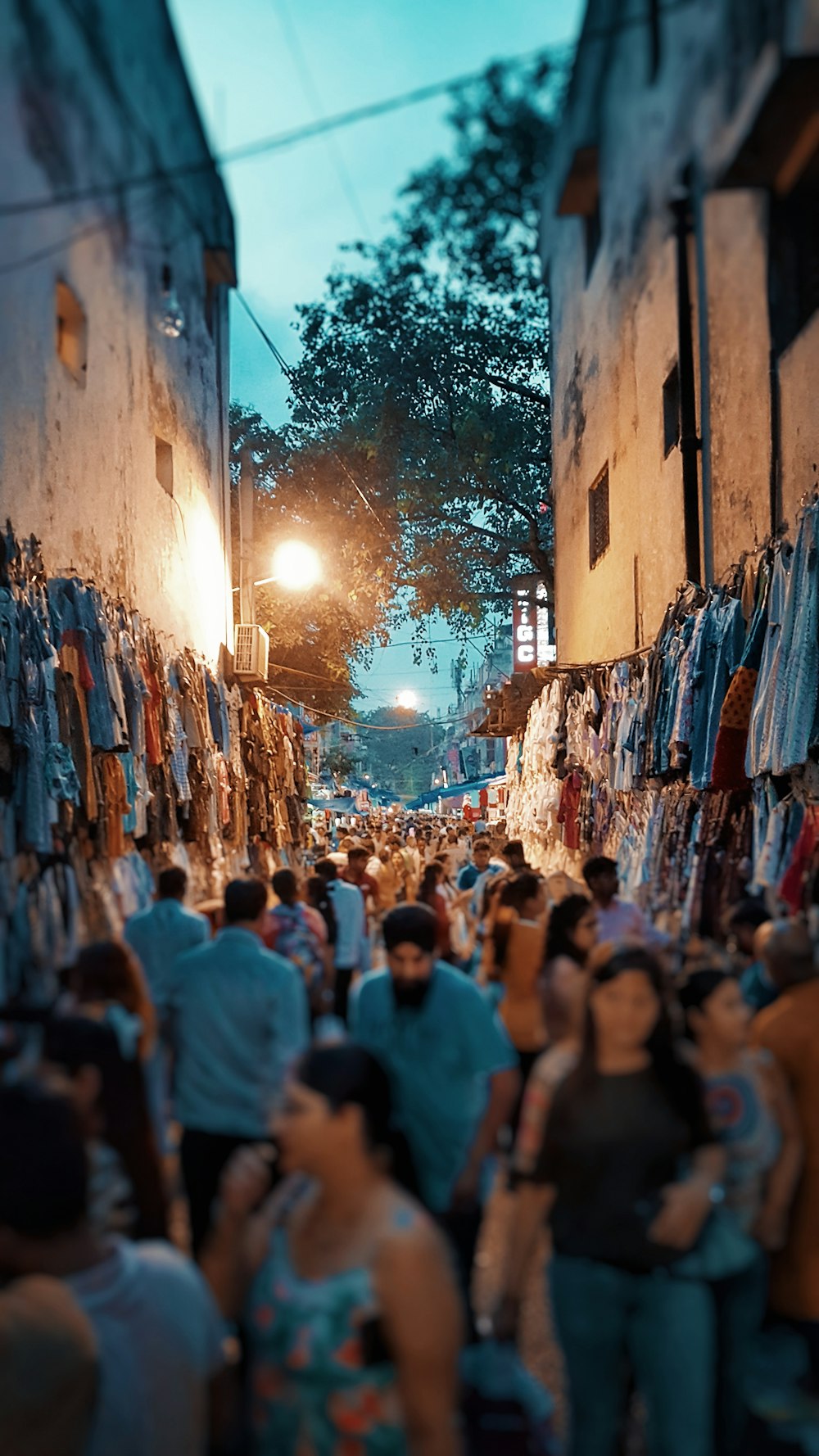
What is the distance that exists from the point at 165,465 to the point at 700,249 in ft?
13.1

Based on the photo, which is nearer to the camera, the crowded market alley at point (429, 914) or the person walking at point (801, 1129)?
the crowded market alley at point (429, 914)

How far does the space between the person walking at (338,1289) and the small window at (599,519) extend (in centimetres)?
794

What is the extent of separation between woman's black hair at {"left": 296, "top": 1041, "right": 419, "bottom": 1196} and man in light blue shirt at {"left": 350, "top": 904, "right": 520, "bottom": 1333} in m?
0.40

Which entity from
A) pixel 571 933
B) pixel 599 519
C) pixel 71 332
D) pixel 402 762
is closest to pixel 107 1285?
pixel 571 933

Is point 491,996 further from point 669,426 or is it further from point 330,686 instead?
point 330,686

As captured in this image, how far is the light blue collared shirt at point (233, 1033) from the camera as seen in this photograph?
2.97 meters

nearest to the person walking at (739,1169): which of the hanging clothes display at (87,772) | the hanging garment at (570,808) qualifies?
the hanging clothes display at (87,772)

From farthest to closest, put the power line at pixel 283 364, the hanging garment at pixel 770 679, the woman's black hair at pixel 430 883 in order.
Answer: the hanging garment at pixel 770 679, the woman's black hair at pixel 430 883, the power line at pixel 283 364

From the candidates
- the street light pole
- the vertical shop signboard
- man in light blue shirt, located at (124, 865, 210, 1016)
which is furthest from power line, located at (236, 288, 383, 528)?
the vertical shop signboard

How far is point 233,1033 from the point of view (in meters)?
3.05

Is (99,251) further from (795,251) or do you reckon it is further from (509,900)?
(509,900)

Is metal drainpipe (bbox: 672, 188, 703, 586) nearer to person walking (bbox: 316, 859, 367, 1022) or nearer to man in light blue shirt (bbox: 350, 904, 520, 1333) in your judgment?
man in light blue shirt (bbox: 350, 904, 520, 1333)

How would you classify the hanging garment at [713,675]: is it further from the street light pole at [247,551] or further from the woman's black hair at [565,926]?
the street light pole at [247,551]

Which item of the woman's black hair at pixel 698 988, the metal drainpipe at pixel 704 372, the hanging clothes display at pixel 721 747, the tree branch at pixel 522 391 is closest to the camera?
the woman's black hair at pixel 698 988
